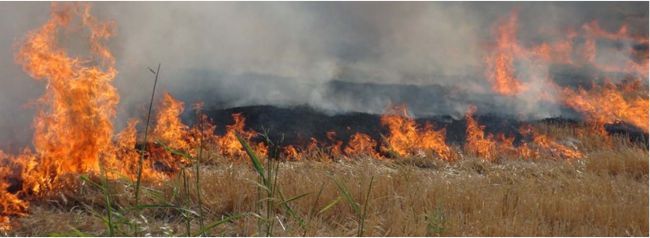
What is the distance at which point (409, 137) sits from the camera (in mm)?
10969

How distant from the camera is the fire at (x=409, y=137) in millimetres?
9930

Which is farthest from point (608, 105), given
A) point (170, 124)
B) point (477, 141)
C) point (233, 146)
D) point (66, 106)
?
point (66, 106)

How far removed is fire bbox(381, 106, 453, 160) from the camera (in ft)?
32.6

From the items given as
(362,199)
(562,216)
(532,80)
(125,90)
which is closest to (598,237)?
(562,216)

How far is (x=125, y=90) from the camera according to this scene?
34.9 feet

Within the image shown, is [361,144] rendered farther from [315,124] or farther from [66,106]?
[66,106]

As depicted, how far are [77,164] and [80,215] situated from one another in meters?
1.84

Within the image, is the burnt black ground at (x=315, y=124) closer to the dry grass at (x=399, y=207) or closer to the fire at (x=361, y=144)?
the fire at (x=361, y=144)

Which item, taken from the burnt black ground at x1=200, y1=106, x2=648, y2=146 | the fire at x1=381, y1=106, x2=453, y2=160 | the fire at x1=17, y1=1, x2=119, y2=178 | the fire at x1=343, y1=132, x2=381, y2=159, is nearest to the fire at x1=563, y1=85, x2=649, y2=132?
the burnt black ground at x1=200, y1=106, x2=648, y2=146

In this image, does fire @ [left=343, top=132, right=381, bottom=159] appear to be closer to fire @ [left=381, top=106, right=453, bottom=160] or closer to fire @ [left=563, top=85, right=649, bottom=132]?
fire @ [left=381, top=106, right=453, bottom=160]

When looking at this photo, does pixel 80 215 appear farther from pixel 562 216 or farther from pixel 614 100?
pixel 614 100

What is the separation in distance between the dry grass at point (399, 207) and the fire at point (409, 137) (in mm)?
2444

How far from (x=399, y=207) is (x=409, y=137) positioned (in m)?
5.95

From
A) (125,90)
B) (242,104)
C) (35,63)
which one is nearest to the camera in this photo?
(35,63)
